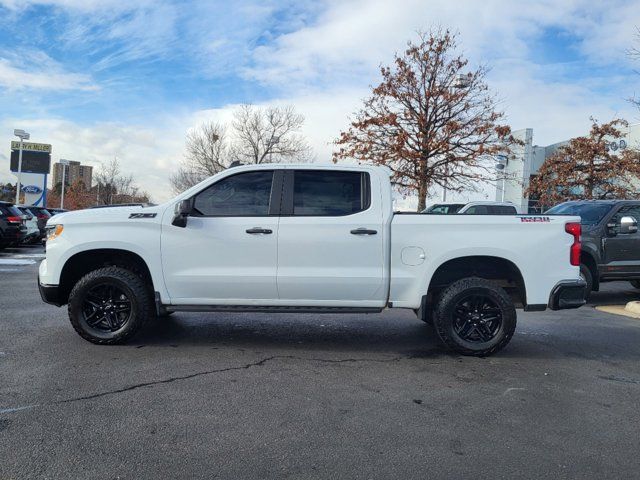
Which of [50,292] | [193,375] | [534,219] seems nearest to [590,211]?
[534,219]

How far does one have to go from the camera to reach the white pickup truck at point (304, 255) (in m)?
5.48

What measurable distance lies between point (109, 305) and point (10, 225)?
13628 mm

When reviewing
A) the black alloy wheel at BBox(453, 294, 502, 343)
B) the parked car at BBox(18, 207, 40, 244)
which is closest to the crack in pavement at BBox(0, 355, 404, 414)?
the black alloy wheel at BBox(453, 294, 502, 343)

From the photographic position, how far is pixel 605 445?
11.6 ft

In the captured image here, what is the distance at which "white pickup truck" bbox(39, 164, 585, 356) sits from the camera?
18.0 feet

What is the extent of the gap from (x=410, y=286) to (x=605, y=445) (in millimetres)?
2376

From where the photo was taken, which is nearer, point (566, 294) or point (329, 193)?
point (566, 294)

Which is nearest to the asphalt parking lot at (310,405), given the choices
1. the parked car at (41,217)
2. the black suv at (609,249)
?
the black suv at (609,249)

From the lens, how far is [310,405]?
4125 mm

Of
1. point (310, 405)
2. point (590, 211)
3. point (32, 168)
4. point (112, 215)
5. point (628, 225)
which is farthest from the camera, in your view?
point (32, 168)

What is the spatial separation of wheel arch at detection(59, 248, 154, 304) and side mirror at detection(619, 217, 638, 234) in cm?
760

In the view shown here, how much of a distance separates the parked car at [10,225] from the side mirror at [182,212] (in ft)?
45.5

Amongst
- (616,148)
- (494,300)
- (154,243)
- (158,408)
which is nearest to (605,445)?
(494,300)

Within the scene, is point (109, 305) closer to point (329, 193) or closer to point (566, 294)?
point (329, 193)
